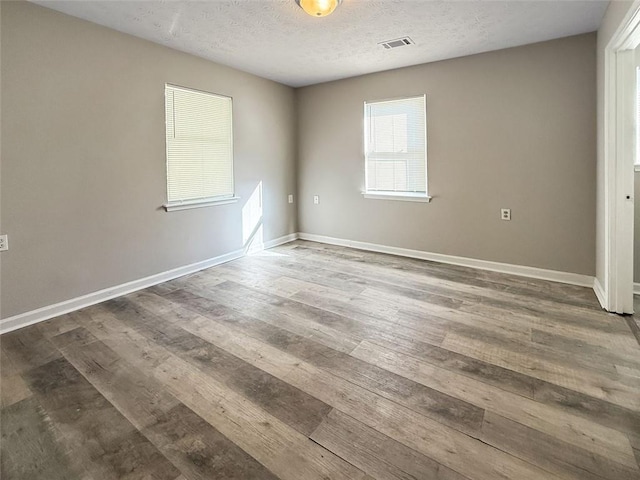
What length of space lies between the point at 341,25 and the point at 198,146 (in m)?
2.05

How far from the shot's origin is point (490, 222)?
155 inches

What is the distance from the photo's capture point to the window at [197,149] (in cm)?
372

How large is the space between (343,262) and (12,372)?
3212 millimetres

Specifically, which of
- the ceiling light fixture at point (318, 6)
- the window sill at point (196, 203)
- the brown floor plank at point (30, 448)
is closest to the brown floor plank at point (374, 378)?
the brown floor plank at point (30, 448)

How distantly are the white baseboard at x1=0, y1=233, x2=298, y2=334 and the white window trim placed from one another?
2087mm

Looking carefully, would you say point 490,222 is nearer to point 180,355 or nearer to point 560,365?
point 560,365

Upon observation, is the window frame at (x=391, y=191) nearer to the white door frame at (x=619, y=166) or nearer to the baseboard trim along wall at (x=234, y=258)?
the baseboard trim along wall at (x=234, y=258)

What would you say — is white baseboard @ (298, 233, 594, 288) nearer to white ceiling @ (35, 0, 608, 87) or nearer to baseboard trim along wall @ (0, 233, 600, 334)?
baseboard trim along wall @ (0, 233, 600, 334)

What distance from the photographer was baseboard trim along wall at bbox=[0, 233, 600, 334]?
9.06 feet

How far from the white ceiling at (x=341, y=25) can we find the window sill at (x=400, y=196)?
5.28 feet

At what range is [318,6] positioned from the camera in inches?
98.6

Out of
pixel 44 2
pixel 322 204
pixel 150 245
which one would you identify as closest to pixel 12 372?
pixel 150 245

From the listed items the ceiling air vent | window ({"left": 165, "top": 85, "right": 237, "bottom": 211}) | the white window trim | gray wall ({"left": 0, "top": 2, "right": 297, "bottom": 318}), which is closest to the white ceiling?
the ceiling air vent

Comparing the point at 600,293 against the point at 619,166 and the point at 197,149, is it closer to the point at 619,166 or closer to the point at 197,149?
the point at 619,166
